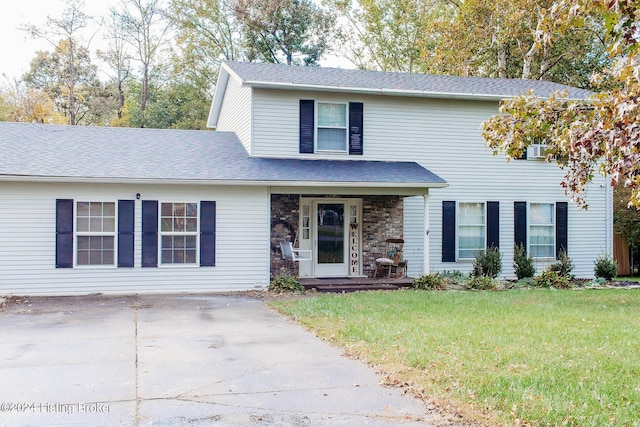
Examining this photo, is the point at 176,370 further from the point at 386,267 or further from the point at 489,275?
the point at 489,275

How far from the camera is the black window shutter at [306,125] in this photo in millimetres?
15688

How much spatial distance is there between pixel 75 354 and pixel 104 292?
6425 millimetres

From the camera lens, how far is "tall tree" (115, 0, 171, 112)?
33625mm

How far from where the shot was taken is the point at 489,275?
16375 mm

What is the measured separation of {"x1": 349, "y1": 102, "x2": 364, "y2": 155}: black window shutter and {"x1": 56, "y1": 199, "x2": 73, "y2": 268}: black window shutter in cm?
687

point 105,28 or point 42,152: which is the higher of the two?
point 105,28

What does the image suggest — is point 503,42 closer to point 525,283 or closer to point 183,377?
point 525,283

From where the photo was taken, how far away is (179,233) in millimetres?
14125

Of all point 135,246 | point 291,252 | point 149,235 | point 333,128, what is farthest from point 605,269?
point 135,246

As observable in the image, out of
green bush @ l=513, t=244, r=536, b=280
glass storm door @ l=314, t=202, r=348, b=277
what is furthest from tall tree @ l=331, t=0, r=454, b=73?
glass storm door @ l=314, t=202, r=348, b=277

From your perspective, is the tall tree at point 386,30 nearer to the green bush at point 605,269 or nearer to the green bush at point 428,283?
the green bush at point 605,269

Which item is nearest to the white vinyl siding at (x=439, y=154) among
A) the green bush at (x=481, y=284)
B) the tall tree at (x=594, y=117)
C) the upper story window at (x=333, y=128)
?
the upper story window at (x=333, y=128)

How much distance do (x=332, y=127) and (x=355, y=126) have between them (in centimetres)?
59

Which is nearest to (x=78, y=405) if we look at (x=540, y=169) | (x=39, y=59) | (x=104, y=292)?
(x=104, y=292)
